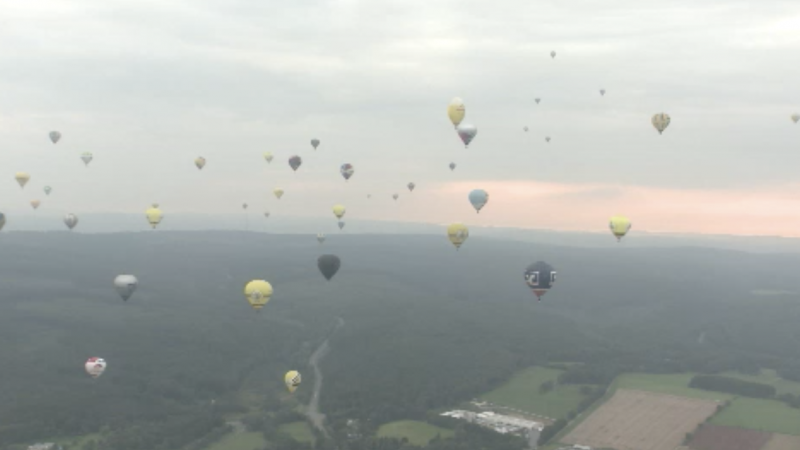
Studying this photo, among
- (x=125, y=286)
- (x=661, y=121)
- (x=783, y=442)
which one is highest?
(x=661, y=121)

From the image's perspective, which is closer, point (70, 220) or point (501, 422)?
point (501, 422)

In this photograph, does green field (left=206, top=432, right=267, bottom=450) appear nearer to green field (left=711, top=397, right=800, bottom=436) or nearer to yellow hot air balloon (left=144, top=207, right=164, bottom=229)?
yellow hot air balloon (left=144, top=207, right=164, bottom=229)

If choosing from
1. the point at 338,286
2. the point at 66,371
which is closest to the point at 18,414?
the point at 66,371

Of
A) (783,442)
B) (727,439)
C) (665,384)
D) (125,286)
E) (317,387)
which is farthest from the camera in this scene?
(665,384)

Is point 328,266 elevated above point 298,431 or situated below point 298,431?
above

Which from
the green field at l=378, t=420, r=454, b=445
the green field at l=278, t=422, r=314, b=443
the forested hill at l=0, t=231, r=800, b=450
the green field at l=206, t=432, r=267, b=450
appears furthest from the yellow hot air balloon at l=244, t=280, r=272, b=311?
the green field at l=378, t=420, r=454, b=445

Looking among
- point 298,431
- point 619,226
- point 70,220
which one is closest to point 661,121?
point 619,226

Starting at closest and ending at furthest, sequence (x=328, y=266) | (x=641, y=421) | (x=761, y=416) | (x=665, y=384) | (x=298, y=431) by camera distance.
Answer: (x=328, y=266) < (x=298, y=431) < (x=641, y=421) < (x=761, y=416) < (x=665, y=384)

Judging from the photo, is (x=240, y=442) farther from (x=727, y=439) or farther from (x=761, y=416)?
(x=761, y=416)
